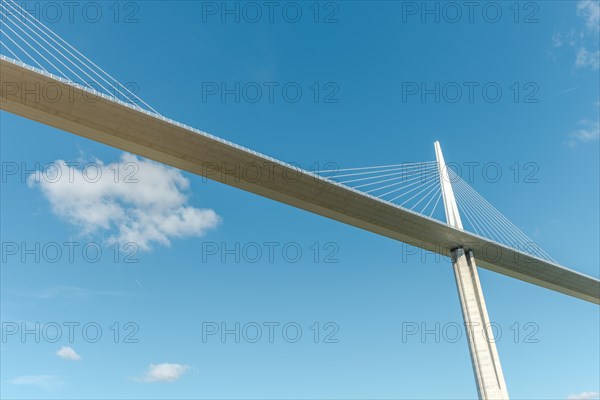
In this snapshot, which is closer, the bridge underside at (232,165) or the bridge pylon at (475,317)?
the bridge underside at (232,165)

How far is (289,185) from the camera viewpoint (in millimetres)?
29656

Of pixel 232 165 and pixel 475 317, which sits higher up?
pixel 232 165

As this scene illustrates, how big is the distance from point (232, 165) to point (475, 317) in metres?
20.9

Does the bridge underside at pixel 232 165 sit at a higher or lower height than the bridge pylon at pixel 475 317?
higher

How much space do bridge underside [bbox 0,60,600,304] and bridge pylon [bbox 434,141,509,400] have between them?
139 centimetres

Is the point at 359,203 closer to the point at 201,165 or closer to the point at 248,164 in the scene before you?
the point at 248,164

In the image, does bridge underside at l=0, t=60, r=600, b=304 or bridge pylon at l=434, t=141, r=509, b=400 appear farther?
bridge pylon at l=434, t=141, r=509, b=400

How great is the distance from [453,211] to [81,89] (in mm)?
25729

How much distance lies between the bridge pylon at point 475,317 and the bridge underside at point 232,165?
4.56ft

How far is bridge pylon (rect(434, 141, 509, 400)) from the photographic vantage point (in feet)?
108

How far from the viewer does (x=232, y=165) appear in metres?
27.4

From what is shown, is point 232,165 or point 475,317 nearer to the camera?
point 232,165

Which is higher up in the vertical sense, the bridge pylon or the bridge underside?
the bridge underside

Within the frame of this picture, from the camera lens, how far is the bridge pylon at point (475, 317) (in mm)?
32781
